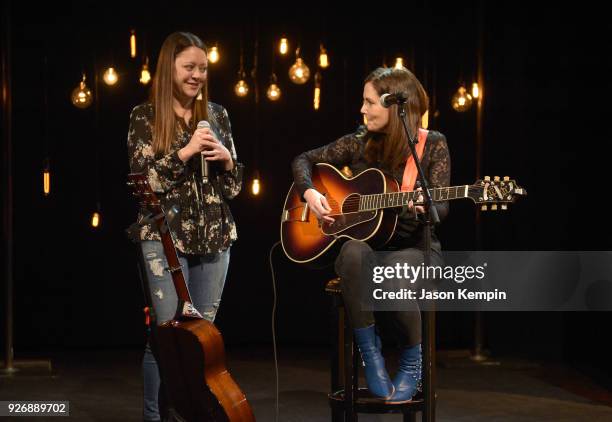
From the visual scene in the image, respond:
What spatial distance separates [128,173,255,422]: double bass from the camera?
136 inches

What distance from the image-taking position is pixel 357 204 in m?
3.97

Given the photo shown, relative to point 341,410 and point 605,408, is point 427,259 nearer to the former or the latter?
point 341,410

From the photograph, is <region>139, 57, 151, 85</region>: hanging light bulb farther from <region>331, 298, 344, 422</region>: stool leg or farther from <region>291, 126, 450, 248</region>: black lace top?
<region>331, 298, 344, 422</region>: stool leg

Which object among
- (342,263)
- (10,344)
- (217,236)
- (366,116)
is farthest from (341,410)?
(10,344)

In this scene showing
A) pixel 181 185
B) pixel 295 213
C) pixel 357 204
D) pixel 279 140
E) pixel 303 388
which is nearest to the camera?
pixel 181 185

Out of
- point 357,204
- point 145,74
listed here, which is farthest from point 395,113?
point 145,74

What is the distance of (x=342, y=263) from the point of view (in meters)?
3.79

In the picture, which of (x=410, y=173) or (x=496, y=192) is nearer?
(x=496, y=192)

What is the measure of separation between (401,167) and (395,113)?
0.23 metres

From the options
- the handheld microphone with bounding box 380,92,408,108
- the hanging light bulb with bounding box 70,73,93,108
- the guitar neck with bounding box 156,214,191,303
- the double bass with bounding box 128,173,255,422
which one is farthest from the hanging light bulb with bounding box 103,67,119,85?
the handheld microphone with bounding box 380,92,408,108

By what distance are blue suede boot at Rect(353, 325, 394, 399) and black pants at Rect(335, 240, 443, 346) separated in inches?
1.4

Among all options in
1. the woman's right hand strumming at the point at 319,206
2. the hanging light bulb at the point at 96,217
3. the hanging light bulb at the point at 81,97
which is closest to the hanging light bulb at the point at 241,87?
the hanging light bulb at the point at 81,97

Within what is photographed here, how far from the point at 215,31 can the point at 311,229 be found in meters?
2.92

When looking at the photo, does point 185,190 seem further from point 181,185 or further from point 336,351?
point 336,351
